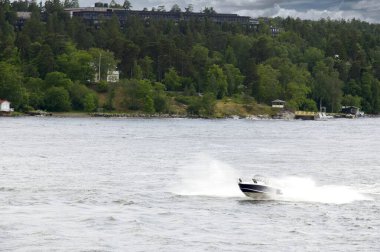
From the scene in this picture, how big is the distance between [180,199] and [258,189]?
15.1 feet

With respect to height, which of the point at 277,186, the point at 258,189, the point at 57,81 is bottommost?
the point at 57,81

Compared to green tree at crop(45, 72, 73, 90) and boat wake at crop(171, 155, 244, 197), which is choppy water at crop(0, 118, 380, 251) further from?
green tree at crop(45, 72, 73, 90)

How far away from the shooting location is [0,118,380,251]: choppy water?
41062 mm

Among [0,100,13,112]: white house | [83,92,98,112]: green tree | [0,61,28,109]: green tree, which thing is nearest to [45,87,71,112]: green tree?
[83,92,98,112]: green tree

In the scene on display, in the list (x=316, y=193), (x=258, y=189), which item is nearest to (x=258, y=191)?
(x=258, y=189)

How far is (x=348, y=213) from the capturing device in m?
49.8

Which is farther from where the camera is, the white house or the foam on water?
the white house

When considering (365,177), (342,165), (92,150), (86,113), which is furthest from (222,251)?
(86,113)

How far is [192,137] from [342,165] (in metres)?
41.3

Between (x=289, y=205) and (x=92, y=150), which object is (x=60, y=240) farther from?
(x=92, y=150)

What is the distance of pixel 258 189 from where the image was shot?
2079 inches

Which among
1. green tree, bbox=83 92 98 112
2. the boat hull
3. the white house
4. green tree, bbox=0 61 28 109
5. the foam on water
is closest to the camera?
the boat hull

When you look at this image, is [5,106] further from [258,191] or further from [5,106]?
[258,191]

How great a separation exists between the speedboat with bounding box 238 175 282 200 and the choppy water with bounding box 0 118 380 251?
65 cm
